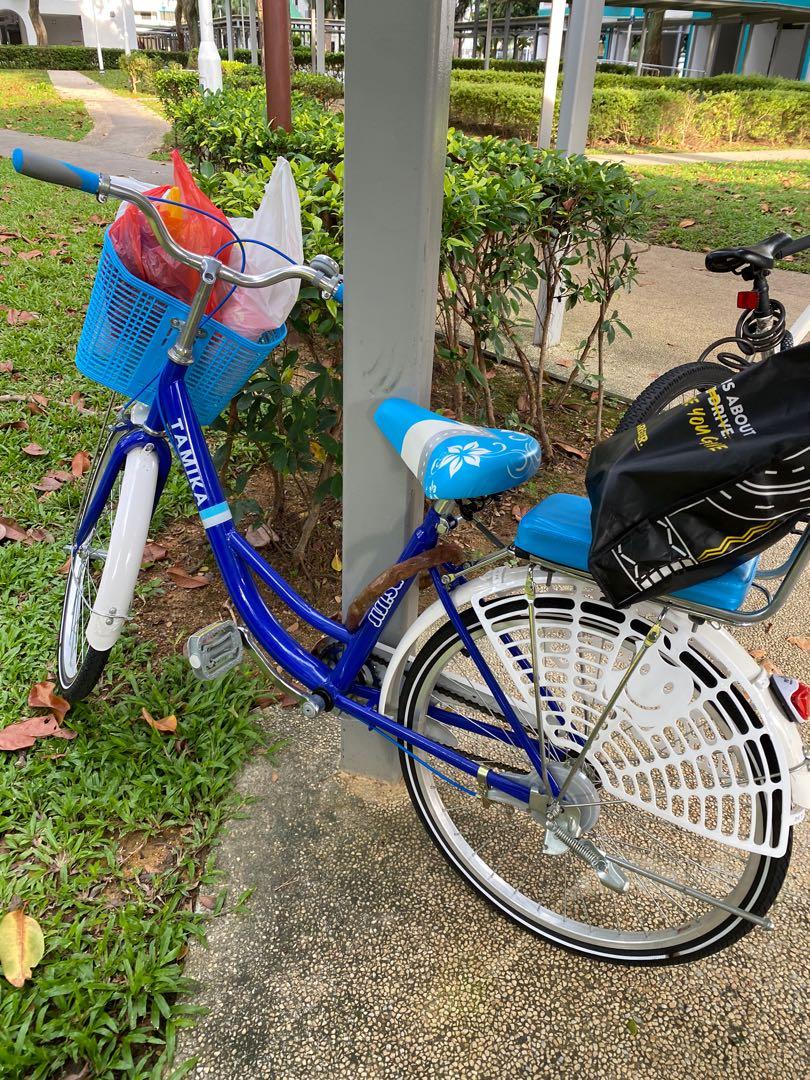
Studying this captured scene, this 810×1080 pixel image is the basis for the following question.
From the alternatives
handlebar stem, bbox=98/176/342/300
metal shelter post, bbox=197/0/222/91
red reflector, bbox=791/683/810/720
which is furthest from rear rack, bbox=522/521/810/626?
metal shelter post, bbox=197/0/222/91

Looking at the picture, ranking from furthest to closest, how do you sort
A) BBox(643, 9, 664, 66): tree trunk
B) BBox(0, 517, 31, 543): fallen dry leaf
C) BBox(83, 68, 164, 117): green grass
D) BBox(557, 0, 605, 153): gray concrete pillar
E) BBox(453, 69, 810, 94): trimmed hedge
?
1. BBox(643, 9, 664, 66): tree trunk
2. BBox(83, 68, 164, 117): green grass
3. BBox(453, 69, 810, 94): trimmed hedge
4. BBox(557, 0, 605, 153): gray concrete pillar
5. BBox(0, 517, 31, 543): fallen dry leaf

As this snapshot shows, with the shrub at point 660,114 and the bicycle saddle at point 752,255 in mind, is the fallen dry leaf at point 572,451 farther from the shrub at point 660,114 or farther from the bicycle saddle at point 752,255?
the shrub at point 660,114

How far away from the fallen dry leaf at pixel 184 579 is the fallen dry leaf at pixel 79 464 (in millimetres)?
823

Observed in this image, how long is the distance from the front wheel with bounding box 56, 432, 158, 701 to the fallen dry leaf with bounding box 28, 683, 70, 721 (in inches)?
1.2

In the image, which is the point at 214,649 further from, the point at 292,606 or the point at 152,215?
the point at 152,215

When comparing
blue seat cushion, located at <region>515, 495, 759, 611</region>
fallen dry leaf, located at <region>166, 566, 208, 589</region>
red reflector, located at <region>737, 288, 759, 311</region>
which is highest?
blue seat cushion, located at <region>515, 495, 759, 611</region>

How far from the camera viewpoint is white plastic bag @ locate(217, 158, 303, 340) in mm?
1845

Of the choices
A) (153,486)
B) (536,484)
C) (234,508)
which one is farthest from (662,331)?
(153,486)

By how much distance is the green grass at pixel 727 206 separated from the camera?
308 inches

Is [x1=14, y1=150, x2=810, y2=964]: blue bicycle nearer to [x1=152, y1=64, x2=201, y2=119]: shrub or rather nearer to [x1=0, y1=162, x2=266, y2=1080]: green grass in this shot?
[x1=0, y1=162, x2=266, y2=1080]: green grass

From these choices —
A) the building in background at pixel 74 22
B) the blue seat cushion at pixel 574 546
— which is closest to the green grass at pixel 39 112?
the blue seat cushion at pixel 574 546

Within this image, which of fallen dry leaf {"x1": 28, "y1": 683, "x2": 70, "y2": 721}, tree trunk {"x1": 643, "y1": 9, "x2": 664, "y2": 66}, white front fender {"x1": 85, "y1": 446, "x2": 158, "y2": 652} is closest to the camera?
white front fender {"x1": 85, "y1": 446, "x2": 158, "y2": 652}

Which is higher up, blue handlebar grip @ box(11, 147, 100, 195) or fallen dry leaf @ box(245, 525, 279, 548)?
blue handlebar grip @ box(11, 147, 100, 195)

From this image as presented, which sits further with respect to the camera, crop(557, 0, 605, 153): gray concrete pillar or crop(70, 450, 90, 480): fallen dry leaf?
crop(557, 0, 605, 153): gray concrete pillar
